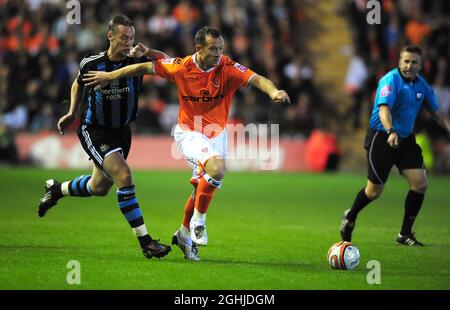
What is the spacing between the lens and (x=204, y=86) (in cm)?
980

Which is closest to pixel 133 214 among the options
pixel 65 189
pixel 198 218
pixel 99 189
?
pixel 198 218

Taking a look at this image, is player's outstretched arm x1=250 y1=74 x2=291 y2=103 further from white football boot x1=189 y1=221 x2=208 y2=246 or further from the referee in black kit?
the referee in black kit

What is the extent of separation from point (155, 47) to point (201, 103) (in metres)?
14.6

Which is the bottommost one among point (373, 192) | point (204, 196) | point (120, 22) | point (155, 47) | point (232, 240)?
point (232, 240)

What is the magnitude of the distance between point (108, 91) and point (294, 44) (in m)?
16.3

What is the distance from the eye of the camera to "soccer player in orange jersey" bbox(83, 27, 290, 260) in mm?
9547

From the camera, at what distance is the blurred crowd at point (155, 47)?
23.7 meters

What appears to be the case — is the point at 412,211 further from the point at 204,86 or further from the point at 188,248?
the point at 204,86

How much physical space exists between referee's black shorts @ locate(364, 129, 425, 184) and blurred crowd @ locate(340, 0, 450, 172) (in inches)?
475

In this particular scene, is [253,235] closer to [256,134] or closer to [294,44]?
[256,134]

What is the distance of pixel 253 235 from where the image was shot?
474 inches

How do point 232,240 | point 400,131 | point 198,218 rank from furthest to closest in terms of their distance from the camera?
point 232,240, point 400,131, point 198,218

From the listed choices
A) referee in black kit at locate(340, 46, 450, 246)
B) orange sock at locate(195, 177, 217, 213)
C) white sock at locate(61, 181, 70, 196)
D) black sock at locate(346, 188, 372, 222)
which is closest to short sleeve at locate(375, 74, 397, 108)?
referee in black kit at locate(340, 46, 450, 246)

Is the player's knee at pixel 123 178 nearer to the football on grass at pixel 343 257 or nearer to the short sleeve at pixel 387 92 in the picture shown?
the football on grass at pixel 343 257
